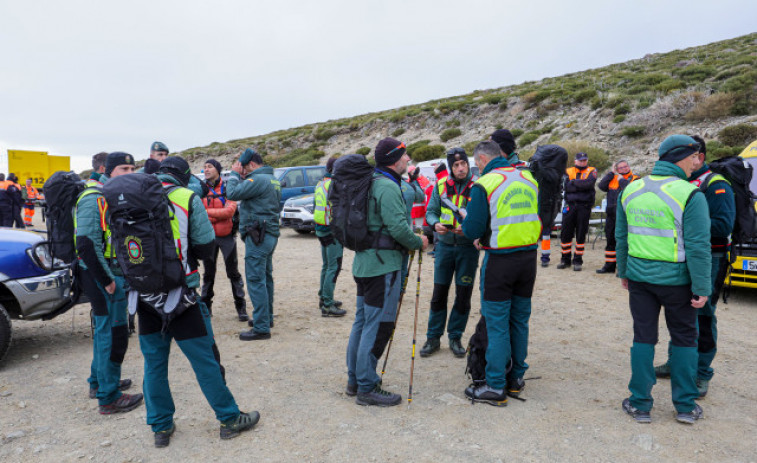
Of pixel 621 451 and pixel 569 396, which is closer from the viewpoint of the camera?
pixel 621 451

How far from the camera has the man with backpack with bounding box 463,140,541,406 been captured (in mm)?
3672

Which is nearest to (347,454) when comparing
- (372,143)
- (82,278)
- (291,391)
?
(291,391)

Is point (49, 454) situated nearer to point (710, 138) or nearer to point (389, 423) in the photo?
point (389, 423)

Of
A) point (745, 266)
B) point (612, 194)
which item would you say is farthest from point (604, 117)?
point (745, 266)

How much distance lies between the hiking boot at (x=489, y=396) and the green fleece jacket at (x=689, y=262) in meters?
1.31

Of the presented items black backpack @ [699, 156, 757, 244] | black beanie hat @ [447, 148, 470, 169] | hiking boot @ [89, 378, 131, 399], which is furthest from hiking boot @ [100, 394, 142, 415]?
black backpack @ [699, 156, 757, 244]

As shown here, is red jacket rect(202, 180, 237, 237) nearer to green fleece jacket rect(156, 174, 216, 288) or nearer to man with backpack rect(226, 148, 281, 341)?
man with backpack rect(226, 148, 281, 341)

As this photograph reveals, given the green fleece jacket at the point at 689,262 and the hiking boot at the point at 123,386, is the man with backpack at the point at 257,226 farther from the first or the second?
the green fleece jacket at the point at 689,262

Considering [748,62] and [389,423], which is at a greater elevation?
[748,62]

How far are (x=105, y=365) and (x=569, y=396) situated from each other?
3.68 meters

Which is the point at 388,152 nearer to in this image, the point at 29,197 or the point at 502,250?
the point at 502,250

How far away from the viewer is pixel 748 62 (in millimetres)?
24656

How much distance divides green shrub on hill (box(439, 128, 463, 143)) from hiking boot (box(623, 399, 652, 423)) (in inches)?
1134

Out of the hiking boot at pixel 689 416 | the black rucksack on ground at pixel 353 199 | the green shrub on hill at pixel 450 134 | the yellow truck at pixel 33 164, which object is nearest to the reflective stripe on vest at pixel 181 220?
the black rucksack on ground at pixel 353 199
